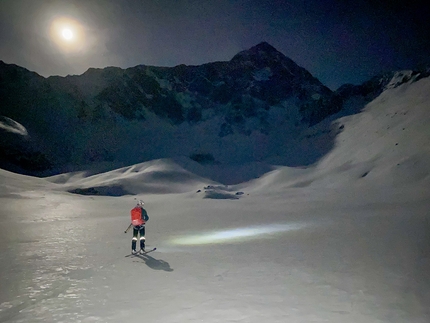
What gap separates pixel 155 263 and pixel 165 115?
4535 inches

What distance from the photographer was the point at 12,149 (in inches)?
3246

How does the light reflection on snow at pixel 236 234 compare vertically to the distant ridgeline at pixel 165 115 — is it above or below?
below

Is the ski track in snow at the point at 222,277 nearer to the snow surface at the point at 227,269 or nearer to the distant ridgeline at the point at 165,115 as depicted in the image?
the snow surface at the point at 227,269

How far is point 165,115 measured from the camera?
12062 cm

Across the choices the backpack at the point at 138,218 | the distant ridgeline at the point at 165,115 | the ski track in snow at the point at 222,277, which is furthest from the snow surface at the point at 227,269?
the distant ridgeline at the point at 165,115

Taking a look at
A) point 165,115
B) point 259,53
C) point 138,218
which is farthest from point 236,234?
point 259,53

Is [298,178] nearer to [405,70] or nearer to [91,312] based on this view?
[91,312]

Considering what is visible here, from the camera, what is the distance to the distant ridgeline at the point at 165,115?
298ft

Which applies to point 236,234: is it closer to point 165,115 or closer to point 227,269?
point 227,269

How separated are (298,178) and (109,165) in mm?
63395

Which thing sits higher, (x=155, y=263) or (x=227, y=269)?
(x=155, y=263)

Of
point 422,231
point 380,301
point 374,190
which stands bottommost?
point 380,301

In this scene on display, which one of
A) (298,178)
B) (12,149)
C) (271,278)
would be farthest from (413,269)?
(12,149)

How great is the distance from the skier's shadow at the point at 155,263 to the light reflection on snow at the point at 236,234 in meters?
2.58
